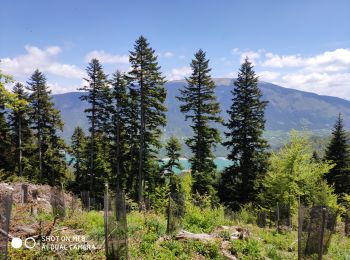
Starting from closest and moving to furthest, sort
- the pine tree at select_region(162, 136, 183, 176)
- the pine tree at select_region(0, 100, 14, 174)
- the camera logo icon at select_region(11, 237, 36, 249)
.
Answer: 1. the camera logo icon at select_region(11, 237, 36, 249)
2. the pine tree at select_region(0, 100, 14, 174)
3. the pine tree at select_region(162, 136, 183, 176)

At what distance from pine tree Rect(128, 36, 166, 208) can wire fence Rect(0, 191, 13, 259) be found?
2413cm

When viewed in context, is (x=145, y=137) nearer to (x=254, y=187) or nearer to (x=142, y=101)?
(x=142, y=101)

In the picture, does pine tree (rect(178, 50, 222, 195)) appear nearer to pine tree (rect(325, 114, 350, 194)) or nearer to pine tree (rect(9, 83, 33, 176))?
pine tree (rect(325, 114, 350, 194))

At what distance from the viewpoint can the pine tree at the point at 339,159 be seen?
3847 cm

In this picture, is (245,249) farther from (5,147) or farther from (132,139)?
(5,147)

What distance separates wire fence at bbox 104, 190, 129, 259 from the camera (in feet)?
27.7

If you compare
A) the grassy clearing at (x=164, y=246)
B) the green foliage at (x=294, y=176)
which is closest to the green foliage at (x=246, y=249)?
the grassy clearing at (x=164, y=246)

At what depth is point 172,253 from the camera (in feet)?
32.5

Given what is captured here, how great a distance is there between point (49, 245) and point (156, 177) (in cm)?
2835

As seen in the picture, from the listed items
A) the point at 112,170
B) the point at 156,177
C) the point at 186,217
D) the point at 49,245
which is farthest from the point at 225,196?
the point at 49,245

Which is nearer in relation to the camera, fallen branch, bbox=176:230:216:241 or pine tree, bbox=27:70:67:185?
fallen branch, bbox=176:230:216:241

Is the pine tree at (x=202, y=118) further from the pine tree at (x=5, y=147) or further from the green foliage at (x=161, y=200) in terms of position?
the pine tree at (x=5, y=147)

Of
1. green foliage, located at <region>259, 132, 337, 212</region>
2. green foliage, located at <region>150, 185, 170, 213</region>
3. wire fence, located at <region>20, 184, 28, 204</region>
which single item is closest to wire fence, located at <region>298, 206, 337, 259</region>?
wire fence, located at <region>20, 184, 28, 204</region>

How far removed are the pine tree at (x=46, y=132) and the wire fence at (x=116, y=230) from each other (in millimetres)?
29154
